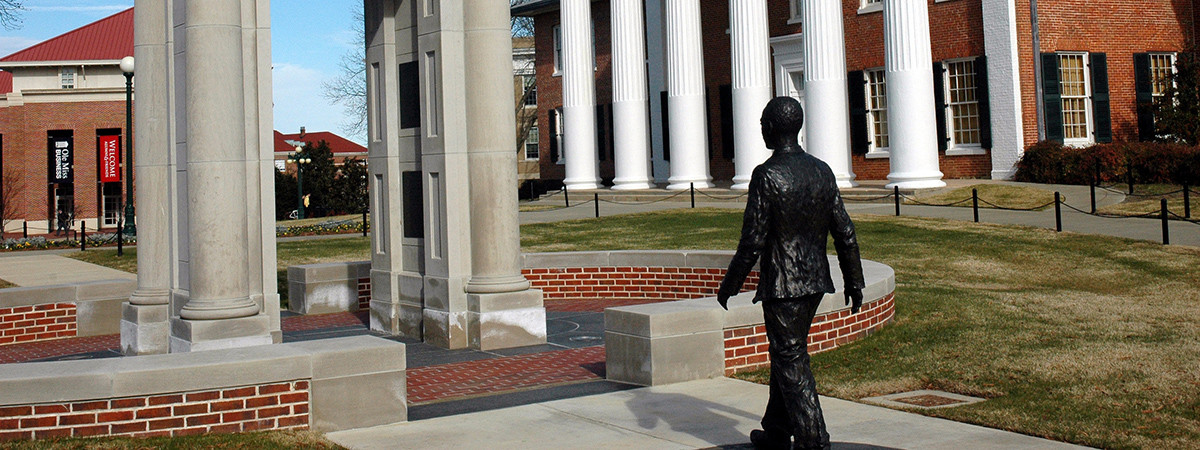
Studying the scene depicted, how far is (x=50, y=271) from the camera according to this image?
19047 millimetres

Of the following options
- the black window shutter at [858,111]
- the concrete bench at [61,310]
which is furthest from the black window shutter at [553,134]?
the concrete bench at [61,310]

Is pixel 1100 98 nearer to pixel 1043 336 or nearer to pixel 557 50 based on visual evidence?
pixel 557 50

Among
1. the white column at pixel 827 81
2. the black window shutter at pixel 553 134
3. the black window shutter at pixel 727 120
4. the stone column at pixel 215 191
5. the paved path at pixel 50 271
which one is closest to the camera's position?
the stone column at pixel 215 191

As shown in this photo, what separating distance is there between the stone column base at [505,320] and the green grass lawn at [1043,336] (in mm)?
3099

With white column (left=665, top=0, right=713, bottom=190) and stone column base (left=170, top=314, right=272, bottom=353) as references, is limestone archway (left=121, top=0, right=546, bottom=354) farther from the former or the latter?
white column (left=665, top=0, right=713, bottom=190)

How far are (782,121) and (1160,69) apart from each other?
31.3 meters

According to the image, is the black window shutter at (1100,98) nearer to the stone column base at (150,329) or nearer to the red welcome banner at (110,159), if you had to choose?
the stone column base at (150,329)

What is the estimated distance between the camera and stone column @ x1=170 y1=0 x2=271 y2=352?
9.39 metres

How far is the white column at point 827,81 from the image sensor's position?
2955 cm

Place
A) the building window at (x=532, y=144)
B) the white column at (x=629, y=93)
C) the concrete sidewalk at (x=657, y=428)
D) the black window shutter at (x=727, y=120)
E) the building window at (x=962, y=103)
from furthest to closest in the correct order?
1. the building window at (x=532, y=144)
2. the black window shutter at (x=727, y=120)
3. the white column at (x=629, y=93)
4. the building window at (x=962, y=103)
5. the concrete sidewalk at (x=657, y=428)

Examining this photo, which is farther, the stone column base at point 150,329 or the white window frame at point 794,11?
the white window frame at point 794,11

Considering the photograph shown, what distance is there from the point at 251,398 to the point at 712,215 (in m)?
18.3

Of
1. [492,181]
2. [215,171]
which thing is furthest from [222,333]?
[492,181]

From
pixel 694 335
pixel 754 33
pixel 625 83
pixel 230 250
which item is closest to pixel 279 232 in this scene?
pixel 625 83
